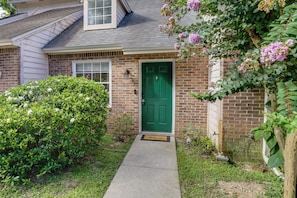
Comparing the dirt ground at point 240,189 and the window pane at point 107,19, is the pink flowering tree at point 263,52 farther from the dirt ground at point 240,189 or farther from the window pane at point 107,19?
the window pane at point 107,19

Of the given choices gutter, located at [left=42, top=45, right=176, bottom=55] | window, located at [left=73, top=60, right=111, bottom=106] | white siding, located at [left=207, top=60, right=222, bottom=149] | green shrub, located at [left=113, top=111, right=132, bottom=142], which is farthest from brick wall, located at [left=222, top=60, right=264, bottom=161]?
window, located at [left=73, top=60, right=111, bottom=106]

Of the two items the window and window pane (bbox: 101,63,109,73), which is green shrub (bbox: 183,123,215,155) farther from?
window pane (bbox: 101,63,109,73)

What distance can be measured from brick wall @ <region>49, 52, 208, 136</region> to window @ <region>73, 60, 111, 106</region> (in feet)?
0.56

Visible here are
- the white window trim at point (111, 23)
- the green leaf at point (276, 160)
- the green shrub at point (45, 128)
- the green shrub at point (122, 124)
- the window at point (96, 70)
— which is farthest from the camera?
the white window trim at point (111, 23)

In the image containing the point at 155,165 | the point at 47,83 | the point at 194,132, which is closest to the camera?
the point at 155,165

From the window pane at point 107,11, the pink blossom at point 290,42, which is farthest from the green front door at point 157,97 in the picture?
the pink blossom at point 290,42

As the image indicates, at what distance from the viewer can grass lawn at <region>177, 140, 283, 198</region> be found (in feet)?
8.73

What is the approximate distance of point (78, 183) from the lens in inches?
113

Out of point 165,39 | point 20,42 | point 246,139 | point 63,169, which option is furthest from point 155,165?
point 20,42

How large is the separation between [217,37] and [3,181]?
169 inches

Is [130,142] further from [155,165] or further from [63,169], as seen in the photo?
[63,169]

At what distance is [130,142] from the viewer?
4840mm

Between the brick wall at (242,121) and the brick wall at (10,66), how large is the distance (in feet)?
19.4

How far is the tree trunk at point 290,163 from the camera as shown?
161 centimetres
